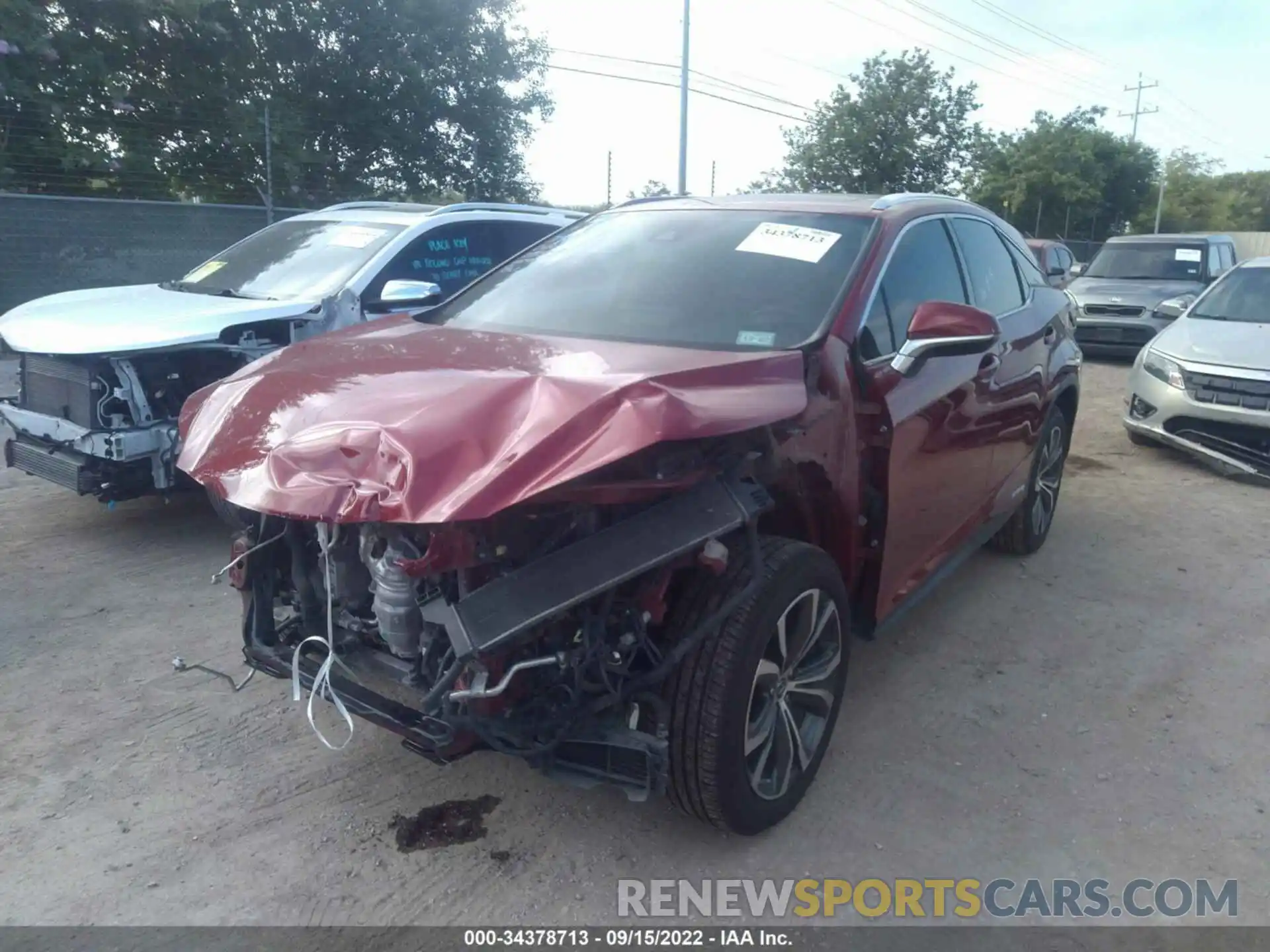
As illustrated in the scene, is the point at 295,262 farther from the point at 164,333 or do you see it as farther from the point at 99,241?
the point at 99,241

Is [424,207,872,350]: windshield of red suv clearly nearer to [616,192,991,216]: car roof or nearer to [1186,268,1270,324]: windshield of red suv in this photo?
[616,192,991,216]: car roof

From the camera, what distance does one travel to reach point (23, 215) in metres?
10.5

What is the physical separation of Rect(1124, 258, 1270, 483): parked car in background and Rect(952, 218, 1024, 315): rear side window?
9.64 ft

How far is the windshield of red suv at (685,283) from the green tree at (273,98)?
1087 cm

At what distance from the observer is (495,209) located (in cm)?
706

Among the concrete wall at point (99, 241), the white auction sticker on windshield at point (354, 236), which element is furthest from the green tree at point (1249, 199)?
the white auction sticker on windshield at point (354, 236)

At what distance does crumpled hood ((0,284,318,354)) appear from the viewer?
15.5ft

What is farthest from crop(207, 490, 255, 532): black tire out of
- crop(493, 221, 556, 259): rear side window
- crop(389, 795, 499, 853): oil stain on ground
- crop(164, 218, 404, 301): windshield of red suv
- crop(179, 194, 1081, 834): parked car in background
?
crop(493, 221, 556, 259): rear side window

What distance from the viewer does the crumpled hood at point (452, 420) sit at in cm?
228

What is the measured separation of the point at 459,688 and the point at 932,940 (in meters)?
1.40

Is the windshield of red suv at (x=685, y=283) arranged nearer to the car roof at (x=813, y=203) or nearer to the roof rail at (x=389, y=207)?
the car roof at (x=813, y=203)

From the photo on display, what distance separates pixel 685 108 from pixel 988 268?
16.8 metres

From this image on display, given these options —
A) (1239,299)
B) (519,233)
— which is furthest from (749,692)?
(1239,299)

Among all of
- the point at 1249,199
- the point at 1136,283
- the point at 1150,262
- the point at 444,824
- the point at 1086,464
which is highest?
the point at 1249,199
